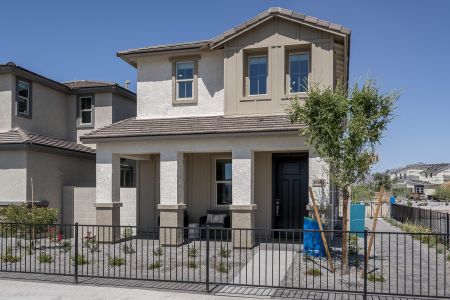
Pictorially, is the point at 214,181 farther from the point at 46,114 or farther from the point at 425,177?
the point at 425,177

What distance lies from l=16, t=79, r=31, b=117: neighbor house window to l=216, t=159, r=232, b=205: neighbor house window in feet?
27.6

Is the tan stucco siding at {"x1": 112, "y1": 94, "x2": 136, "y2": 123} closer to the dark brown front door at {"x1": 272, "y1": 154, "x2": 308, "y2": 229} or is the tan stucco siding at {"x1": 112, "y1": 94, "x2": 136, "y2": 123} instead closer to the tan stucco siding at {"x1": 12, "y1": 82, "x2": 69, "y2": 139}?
the tan stucco siding at {"x1": 12, "y1": 82, "x2": 69, "y2": 139}

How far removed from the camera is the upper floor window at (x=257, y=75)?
15.0 m

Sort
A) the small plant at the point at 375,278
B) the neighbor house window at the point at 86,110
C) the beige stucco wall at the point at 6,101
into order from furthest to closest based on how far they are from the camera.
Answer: the neighbor house window at the point at 86,110 < the beige stucco wall at the point at 6,101 < the small plant at the point at 375,278

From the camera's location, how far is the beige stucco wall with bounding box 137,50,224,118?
1573 centimetres

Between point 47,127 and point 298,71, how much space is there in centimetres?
1155

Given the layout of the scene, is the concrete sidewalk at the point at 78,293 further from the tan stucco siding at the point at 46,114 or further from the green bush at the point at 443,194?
the green bush at the point at 443,194

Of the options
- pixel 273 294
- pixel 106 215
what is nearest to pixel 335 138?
pixel 273 294

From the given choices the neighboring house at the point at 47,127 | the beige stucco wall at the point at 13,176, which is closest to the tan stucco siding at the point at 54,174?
the neighboring house at the point at 47,127

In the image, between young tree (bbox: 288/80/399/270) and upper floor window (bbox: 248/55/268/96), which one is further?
upper floor window (bbox: 248/55/268/96)

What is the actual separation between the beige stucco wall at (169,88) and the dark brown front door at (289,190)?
2.98 m

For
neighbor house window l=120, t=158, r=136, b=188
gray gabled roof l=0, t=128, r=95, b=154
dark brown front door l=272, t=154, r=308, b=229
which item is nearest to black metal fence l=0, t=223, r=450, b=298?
dark brown front door l=272, t=154, r=308, b=229

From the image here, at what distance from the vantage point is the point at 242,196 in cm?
1349

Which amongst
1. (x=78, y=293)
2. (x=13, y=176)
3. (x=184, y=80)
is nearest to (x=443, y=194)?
(x=184, y=80)
